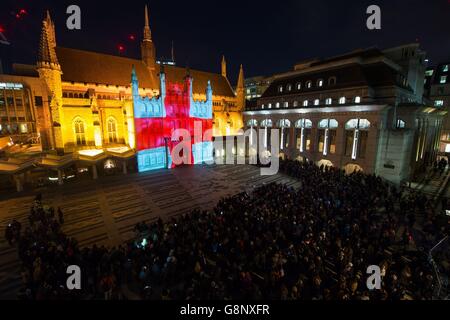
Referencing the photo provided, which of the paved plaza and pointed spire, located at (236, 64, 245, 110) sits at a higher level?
pointed spire, located at (236, 64, 245, 110)

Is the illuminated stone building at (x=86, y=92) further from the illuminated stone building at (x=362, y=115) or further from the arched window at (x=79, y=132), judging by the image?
the illuminated stone building at (x=362, y=115)

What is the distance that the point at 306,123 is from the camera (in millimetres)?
33812

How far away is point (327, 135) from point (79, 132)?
37118mm

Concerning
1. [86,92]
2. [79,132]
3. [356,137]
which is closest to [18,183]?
[79,132]

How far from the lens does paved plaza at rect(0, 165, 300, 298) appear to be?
14.5 metres

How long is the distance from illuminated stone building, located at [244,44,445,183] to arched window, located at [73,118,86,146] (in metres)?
30.4

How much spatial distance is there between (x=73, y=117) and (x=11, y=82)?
59.7ft

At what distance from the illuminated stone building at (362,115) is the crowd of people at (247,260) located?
13.6 m

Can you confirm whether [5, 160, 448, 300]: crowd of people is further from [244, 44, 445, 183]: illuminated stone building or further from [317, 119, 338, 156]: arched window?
[317, 119, 338, 156]: arched window

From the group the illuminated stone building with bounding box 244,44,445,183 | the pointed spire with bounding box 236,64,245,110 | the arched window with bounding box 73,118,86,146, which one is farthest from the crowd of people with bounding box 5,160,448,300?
the pointed spire with bounding box 236,64,245,110

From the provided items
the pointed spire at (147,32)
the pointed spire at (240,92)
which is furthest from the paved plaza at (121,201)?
the pointed spire at (147,32)

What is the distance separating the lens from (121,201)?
21.0 m

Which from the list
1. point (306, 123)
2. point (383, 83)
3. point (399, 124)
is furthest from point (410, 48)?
point (306, 123)

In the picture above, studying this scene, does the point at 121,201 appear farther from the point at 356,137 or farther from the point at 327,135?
the point at 356,137
